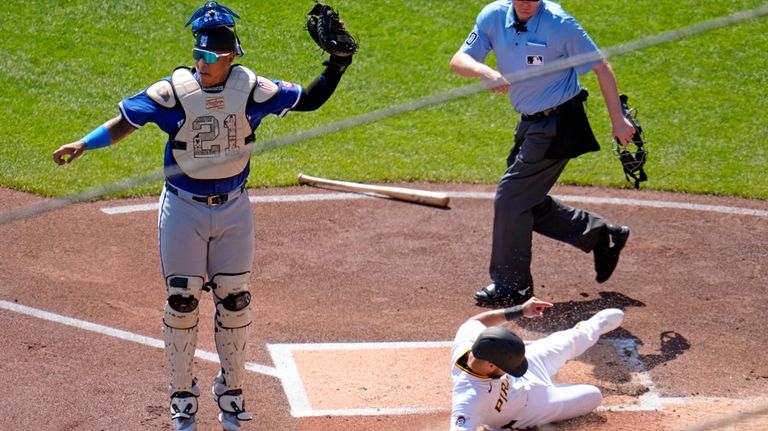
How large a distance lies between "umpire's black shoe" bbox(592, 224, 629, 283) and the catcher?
8.42 feet

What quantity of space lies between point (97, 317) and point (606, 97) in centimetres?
330

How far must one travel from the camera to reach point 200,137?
555cm

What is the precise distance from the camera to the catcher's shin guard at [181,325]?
5.61 metres

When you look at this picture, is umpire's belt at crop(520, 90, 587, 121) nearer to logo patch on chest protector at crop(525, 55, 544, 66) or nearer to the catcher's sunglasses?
logo patch on chest protector at crop(525, 55, 544, 66)

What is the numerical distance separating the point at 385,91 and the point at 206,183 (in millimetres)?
5480

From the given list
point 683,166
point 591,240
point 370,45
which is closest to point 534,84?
point 591,240

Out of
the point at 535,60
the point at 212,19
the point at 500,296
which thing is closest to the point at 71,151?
the point at 212,19

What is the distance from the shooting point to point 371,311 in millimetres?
7258

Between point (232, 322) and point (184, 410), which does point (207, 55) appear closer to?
point (232, 322)

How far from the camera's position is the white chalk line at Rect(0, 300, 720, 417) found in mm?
5996

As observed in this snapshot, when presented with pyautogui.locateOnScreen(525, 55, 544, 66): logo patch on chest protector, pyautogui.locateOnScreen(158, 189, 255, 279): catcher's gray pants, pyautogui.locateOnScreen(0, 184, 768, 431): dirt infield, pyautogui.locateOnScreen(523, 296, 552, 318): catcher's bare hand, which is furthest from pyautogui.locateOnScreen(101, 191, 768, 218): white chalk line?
pyautogui.locateOnScreen(158, 189, 255, 279): catcher's gray pants

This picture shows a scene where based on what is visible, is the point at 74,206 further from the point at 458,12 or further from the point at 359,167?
the point at 458,12

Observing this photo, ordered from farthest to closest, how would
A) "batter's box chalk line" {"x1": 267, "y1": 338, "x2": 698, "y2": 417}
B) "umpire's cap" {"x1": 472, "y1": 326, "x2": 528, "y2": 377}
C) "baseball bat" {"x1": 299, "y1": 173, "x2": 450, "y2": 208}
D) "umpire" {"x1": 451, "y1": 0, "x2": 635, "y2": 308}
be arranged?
1. "baseball bat" {"x1": 299, "y1": 173, "x2": 450, "y2": 208}
2. "umpire" {"x1": 451, "y1": 0, "x2": 635, "y2": 308}
3. "batter's box chalk line" {"x1": 267, "y1": 338, "x2": 698, "y2": 417}
4. "umpire's cap" {"x1": 472, "y1": 326, "x2": 528, "y2": 377}

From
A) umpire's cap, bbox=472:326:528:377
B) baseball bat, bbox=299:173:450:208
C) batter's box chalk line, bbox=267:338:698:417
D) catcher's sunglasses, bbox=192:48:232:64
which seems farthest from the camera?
baseball bat, bbox=299:173:450:208
